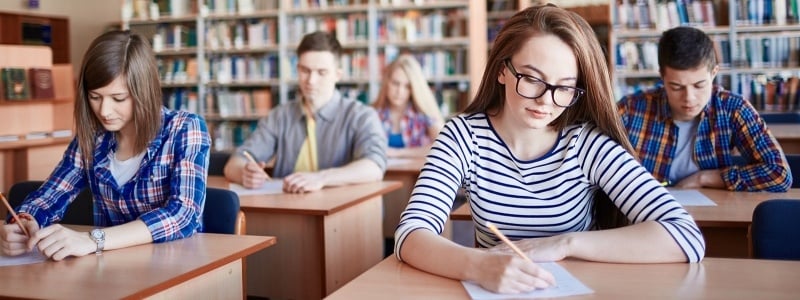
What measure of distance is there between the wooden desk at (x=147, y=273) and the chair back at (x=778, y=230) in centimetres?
123

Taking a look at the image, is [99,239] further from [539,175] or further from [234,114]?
[234,114]

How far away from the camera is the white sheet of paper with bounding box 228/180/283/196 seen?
3.04 m

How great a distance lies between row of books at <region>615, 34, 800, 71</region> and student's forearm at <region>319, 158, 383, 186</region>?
3.67 metres

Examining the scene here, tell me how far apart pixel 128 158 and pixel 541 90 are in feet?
4.09

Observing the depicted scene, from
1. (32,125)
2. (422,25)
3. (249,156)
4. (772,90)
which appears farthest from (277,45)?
(772,90)

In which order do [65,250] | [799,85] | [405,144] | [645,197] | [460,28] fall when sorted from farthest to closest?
1. [460,28]
2. [799,85]
3. [405,144]
4. [65,250]
5. [645,197]

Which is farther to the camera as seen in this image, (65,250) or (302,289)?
(302,289)

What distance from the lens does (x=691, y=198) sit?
256 cm

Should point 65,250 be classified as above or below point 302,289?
above

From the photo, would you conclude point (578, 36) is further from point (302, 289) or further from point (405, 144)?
point (405, 144)

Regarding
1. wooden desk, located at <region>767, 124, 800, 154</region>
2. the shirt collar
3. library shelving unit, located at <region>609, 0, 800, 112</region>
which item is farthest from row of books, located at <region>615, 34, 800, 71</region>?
the shirt collar

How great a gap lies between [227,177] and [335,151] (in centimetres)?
51

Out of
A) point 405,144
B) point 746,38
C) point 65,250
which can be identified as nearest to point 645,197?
point 65,250

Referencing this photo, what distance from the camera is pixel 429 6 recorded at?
680 centimetres
